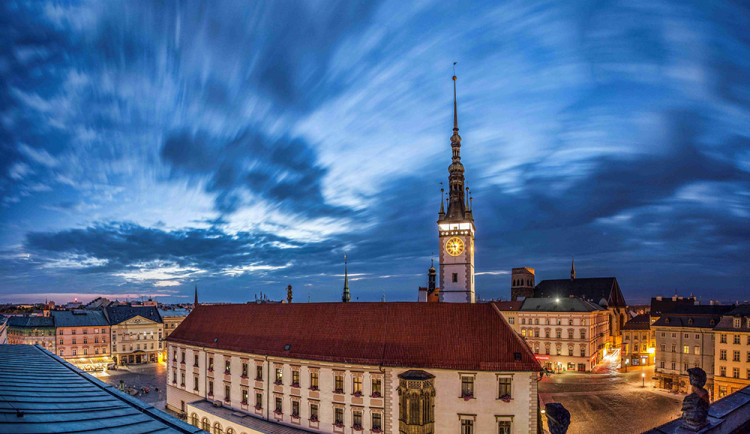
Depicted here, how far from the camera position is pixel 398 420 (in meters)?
30.9

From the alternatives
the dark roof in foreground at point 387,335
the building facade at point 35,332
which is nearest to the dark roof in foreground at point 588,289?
the dark roof in foreground at point 387,335

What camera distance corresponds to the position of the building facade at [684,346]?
187 feet

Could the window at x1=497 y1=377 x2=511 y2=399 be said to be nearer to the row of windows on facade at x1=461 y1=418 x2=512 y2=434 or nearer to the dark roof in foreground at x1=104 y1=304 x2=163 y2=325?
the row of windows on facade at x1=461 y1=418 x2=512 y2=434

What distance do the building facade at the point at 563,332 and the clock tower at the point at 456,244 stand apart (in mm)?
26708

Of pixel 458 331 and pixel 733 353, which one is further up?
pixel 458 331

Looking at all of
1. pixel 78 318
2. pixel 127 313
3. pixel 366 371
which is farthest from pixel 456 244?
pixel 78 318

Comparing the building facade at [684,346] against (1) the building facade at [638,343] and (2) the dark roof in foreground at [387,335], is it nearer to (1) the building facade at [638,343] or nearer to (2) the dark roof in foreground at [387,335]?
(1) the building facade at [638,343]

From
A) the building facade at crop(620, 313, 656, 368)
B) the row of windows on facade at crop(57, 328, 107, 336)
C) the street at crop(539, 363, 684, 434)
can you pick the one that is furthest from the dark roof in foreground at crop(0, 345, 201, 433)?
the building facade at crop(620, 313, 656, 368)

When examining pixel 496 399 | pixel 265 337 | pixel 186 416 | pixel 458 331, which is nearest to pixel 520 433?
pixel 496 399

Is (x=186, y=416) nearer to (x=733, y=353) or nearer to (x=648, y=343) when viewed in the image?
(x=733, y=353)

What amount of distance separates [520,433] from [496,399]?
2.70m

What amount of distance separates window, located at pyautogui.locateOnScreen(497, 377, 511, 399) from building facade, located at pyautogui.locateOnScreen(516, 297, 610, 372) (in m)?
53.4

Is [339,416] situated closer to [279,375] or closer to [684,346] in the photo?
[279,375]

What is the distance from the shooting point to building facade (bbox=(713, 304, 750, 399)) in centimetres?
4991
